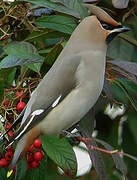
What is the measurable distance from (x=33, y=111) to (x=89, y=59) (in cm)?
23

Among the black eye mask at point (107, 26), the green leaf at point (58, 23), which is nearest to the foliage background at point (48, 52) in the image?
the green leaf at point (58, 23)

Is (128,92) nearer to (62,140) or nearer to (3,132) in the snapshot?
(62,140)

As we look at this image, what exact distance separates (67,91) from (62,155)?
7.2 inches

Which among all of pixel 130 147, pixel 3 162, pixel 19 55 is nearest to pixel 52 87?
pixel 19 55

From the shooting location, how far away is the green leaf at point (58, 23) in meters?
1.81

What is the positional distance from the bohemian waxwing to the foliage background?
51mm

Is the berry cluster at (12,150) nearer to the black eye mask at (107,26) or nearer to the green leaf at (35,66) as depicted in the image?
the green leaf at (35,66)

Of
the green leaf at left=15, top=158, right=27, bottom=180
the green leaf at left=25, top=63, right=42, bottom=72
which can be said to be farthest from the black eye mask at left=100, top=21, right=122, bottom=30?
the green leaf at left=15, top=158, right=27, bottom=180

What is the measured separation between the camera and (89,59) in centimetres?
172

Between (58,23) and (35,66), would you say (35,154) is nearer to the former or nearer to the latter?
(35,66)

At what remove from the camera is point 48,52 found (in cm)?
186

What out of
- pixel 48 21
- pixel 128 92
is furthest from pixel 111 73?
pixel 48 21

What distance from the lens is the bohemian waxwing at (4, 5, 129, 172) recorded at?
65.4 inches

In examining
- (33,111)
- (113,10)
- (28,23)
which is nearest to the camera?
(33,111)
